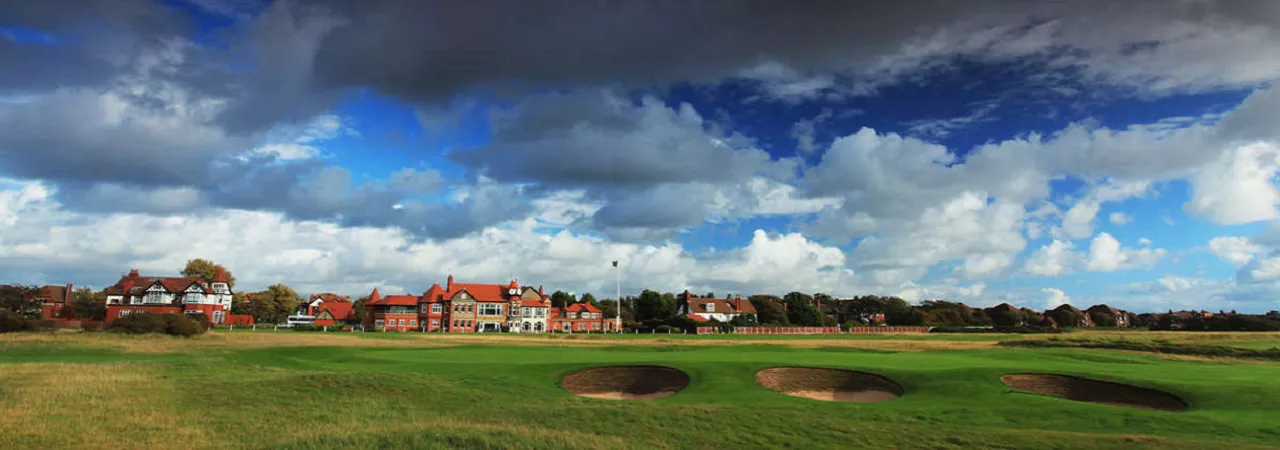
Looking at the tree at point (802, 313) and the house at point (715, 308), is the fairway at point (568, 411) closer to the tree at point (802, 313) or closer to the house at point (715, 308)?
the tree at point (802, 313)

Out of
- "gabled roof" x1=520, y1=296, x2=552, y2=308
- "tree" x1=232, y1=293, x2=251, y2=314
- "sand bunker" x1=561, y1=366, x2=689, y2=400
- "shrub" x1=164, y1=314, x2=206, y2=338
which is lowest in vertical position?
"sand bunker" x1=561, y1=366, x2=689, y2=400

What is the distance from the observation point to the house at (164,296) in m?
100

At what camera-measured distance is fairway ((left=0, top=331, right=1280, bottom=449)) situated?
17.4m

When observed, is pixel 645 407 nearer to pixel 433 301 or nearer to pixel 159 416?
pixel 159 416

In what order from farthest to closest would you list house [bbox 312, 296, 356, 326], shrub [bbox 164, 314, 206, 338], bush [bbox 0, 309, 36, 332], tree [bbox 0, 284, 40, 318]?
1. house [bbox 312, 296, 356, 326]
2. tree [bbox 0, 284, 40, 318]
3. shrub [bbox 164, 314, 206, 338]
4. bush [bbox 0, 309, 36, 332]

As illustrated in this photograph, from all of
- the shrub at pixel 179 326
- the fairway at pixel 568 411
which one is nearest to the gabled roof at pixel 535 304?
the shrub at pixel 179 326

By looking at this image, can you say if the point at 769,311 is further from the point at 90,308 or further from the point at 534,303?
the point at 90,308

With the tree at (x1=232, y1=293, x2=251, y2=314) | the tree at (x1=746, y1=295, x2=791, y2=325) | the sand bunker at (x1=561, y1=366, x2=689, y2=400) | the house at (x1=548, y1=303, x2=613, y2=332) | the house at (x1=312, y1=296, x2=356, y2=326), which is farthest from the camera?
the tree at (x1=232, y1=293, x2=251, y2=314)

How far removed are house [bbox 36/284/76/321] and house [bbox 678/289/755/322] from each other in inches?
4262

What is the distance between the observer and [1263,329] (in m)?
133

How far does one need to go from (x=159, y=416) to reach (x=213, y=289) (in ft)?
336

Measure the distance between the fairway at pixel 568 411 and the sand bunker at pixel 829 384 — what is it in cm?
72

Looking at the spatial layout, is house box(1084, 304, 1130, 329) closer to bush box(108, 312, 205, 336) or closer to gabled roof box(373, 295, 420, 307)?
gabled roof box(373, 295, 420, 307)

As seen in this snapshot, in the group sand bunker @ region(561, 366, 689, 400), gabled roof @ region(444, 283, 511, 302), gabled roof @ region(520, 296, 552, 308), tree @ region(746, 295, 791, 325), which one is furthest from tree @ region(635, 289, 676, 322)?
sand bunker @ region(561, 366, 689, 400)
